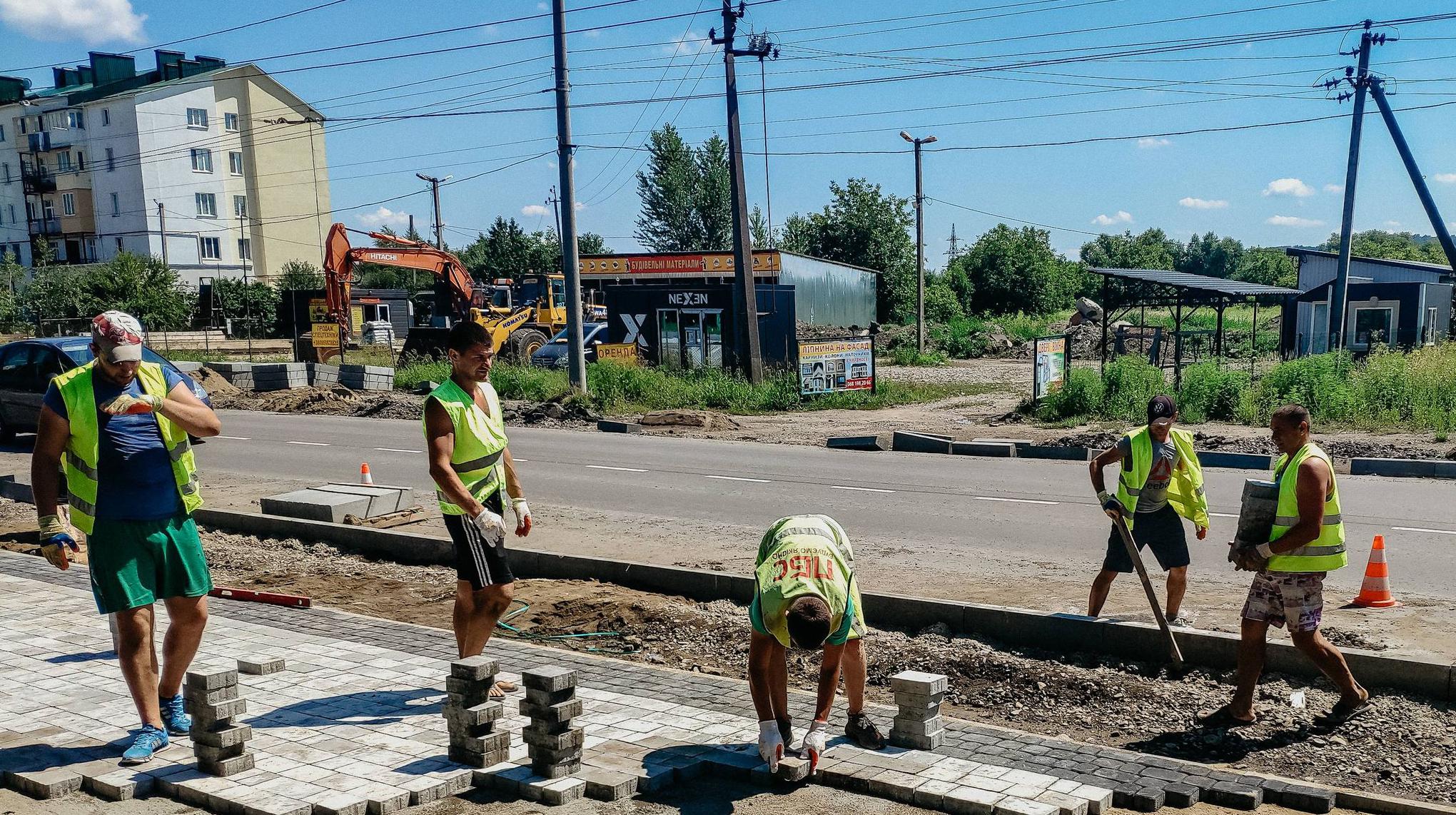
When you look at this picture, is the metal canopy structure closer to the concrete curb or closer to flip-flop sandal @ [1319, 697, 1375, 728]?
the concrete curb

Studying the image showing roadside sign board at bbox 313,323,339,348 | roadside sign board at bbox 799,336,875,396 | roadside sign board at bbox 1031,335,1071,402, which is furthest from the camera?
roadside sign board at bbox 313,323,339,348

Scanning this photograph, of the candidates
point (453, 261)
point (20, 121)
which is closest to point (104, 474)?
point (453, 261)

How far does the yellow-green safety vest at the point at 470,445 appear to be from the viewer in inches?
231

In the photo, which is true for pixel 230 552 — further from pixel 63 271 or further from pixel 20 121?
pixel 20 121

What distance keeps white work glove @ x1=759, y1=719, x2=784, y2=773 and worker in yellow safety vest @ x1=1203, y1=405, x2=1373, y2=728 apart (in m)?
2.36

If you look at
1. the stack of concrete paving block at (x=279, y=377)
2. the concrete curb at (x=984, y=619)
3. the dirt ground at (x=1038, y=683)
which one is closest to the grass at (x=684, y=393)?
the stack of concrete paving block at (x=279, y=377)

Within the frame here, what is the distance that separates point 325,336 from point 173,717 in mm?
29832

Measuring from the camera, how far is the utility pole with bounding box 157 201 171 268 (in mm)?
64875

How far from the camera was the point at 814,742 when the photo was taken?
16.3 feet

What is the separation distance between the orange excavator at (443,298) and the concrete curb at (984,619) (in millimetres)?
19301

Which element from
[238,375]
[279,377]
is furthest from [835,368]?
[238,375]

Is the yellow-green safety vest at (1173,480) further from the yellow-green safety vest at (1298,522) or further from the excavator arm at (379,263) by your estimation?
the excavator arm at (379,263)

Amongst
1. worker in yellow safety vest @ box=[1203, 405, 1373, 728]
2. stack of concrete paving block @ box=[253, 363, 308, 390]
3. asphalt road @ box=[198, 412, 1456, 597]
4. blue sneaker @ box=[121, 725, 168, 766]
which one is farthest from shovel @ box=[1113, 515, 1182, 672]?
stack of concrete paving block @ box=[253, 363, 308, 390]

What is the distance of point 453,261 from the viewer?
3238 centimetres
